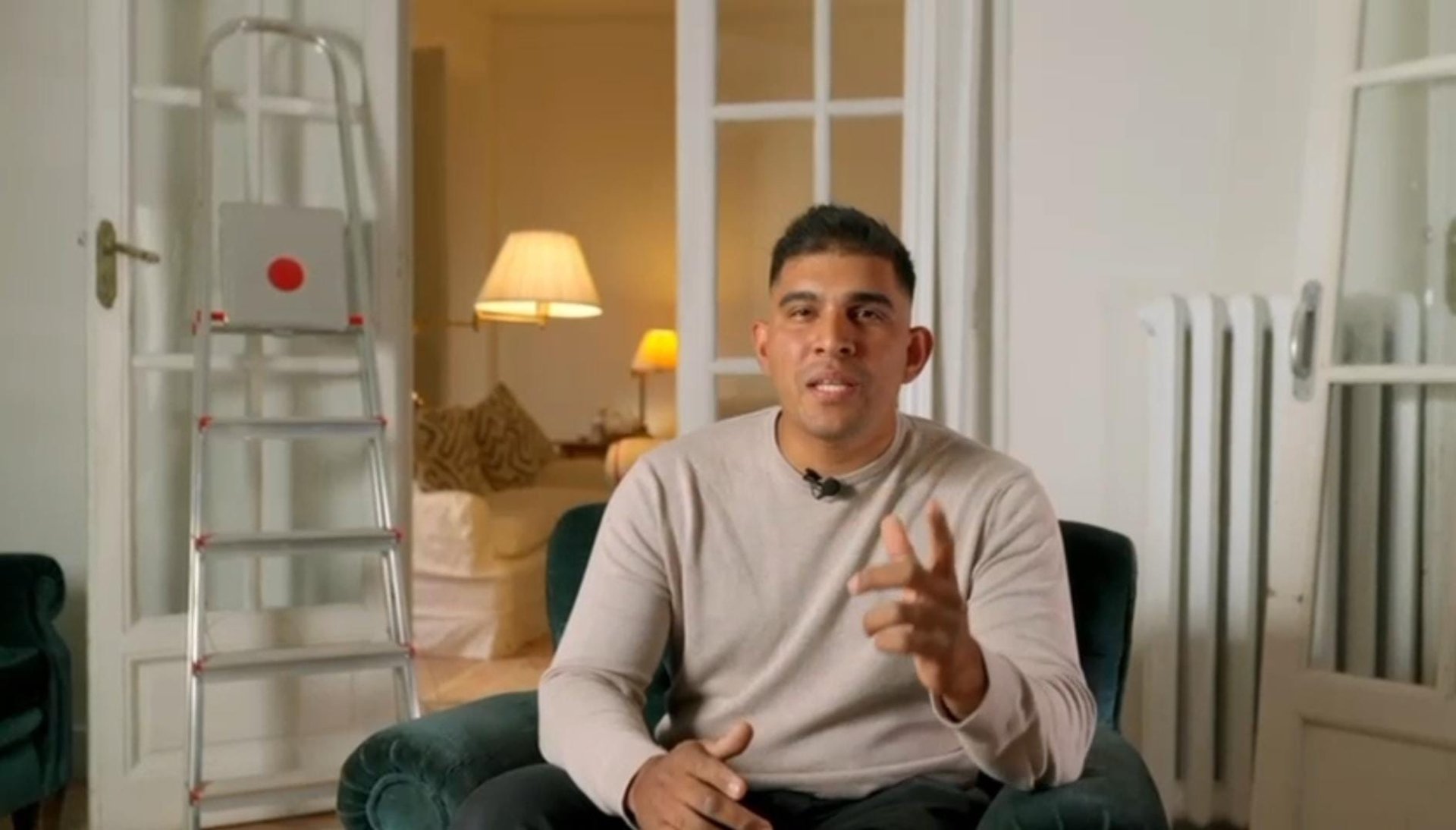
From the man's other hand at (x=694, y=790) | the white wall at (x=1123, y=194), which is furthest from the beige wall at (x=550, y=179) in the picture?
the man's other hand at (x=694, y=790)

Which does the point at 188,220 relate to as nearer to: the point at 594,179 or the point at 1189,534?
the point at 1189,534

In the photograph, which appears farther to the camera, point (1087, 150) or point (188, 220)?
point (188, 220)

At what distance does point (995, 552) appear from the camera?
4.74 feet

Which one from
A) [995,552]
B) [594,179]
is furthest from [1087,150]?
[594,179]

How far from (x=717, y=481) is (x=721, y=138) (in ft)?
4.48

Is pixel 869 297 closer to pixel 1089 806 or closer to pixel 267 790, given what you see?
pixel 1089 806

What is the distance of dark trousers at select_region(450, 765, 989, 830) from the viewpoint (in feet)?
4.34

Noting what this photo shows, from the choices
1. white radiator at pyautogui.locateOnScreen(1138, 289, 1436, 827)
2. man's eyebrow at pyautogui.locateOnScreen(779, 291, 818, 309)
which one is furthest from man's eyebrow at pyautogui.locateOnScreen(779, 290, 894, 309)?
white radiator at pyautogui.locateOnScreen(1138, 289, 1436, 827)

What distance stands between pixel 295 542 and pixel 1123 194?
1.71 meters

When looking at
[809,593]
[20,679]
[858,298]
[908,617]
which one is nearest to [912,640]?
[908,617]

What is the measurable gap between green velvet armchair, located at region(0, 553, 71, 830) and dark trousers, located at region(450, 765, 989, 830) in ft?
4.31

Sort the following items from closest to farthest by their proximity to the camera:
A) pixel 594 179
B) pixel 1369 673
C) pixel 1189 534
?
pixel 1369 673, pixel 1189 534, pixel 594 179

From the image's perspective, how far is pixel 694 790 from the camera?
125cm

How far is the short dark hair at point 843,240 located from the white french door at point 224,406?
57.2 inches
